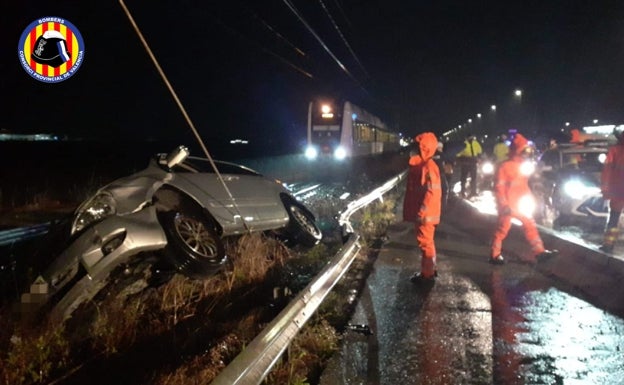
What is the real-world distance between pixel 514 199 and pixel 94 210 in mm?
5697

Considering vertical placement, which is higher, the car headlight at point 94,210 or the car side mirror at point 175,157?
the car side mirror at point 175,157

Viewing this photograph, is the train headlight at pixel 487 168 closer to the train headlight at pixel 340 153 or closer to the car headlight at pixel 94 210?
the train headlight at pixel 340 153

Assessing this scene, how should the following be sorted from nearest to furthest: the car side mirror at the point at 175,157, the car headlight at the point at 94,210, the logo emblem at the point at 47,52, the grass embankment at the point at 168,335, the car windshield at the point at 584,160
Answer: the grass embankment at the point at 168,335 → the car headlight at the point at 94,210 → the car side mirror at the point at 175,157 → the car windshield at the point at 584,160 → the logo emblem at the point at 47,52

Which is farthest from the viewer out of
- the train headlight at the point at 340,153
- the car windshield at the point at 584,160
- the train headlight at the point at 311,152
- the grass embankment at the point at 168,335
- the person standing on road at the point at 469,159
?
the train headlight at the point at 311,152

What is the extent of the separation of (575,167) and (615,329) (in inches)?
305

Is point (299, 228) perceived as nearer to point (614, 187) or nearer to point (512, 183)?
point (512, 183)

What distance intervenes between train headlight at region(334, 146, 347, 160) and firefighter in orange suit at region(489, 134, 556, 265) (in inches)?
878

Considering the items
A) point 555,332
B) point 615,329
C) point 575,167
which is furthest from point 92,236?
point 575,167

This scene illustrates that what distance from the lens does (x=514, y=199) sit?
28.6 ft

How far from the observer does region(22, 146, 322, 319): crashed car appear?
506 cm

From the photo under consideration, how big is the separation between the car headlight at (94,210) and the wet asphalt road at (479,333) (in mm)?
2419

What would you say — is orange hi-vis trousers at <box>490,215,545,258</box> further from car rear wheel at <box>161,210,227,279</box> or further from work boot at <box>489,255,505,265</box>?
car rear wheel at <box>161,210,227,279</box>

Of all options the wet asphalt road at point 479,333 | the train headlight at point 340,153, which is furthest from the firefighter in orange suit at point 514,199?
the train headlight at point 340,153

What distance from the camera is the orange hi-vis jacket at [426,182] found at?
7750 millimetres
